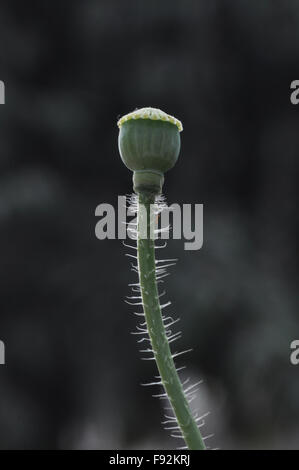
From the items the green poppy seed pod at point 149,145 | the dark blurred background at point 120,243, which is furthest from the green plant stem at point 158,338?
the dark blurred background at point 120,243

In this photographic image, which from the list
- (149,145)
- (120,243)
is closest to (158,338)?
(149,145)

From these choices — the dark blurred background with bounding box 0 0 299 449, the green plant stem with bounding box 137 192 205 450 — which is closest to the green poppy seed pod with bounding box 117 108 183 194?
the green plant stem with bounding box 137 192 205 450

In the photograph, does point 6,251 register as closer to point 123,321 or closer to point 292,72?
point 123,321

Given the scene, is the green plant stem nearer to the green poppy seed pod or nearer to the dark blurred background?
the green poppy seed pod

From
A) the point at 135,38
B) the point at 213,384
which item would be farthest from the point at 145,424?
the point at 135,38

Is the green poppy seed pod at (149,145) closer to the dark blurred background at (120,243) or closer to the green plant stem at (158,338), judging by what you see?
the green plant stem at (158,338)

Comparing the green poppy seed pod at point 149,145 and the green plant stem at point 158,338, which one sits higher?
the green poppy seed pod at point 149,145
